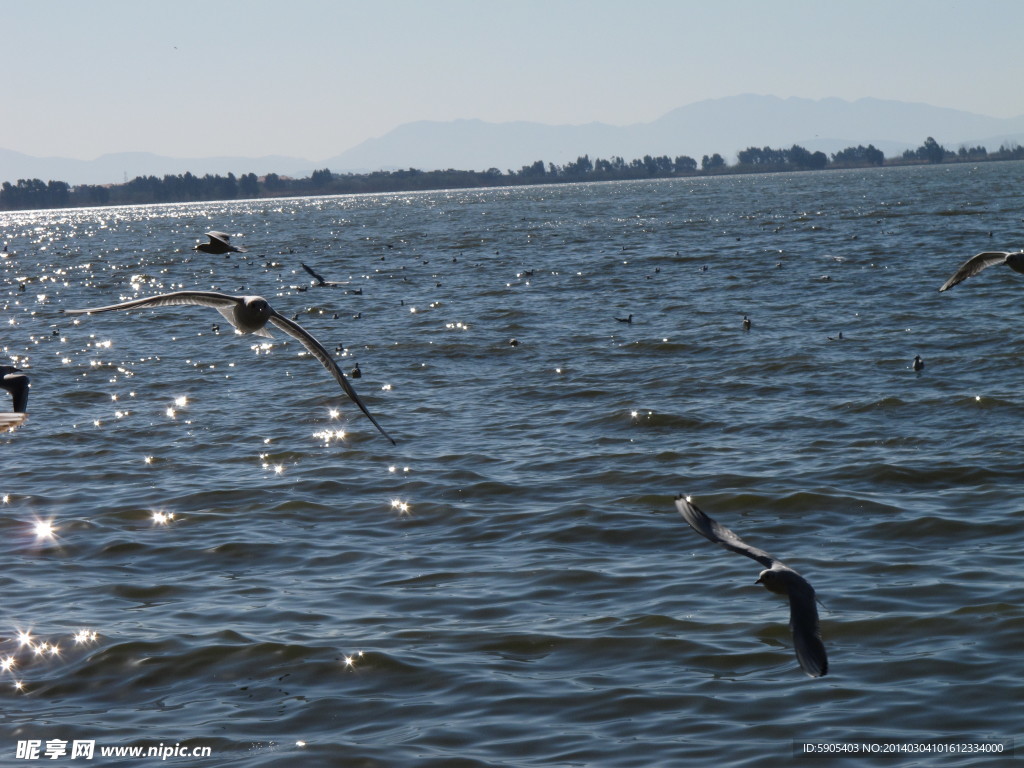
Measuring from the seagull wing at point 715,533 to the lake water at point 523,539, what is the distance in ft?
6.45

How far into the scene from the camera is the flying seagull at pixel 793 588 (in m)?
6.35

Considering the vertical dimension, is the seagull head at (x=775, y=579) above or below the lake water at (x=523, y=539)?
above

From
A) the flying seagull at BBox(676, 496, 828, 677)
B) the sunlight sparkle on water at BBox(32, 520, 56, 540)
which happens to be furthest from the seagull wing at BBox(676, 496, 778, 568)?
the sunlight sparkle on water at BBox(32, 520, 56, 540)

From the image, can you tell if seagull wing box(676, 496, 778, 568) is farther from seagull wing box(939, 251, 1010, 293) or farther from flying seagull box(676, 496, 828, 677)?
seagull wing box(939, 251, 1010, 293)

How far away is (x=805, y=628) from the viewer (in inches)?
266

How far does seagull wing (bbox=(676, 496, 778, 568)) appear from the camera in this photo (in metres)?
7.12

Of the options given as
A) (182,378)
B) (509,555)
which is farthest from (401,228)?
(509,555)

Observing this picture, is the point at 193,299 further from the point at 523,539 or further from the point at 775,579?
the point at 775,579

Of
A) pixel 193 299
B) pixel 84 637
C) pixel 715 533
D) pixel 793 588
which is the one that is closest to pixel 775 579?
pixel 793 588

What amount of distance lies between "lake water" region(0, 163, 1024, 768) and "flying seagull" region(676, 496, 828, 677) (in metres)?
1.49

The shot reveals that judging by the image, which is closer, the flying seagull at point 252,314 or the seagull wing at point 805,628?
the seagull wing at point 805,628

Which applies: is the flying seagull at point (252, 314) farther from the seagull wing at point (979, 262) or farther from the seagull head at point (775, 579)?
the seagull wing at point (979, 262)

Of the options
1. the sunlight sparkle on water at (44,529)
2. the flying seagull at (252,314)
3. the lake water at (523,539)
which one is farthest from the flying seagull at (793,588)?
the sunlight sparkle on water at (44,529)

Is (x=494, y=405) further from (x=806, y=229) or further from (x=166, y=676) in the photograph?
(x=806, y=229)
